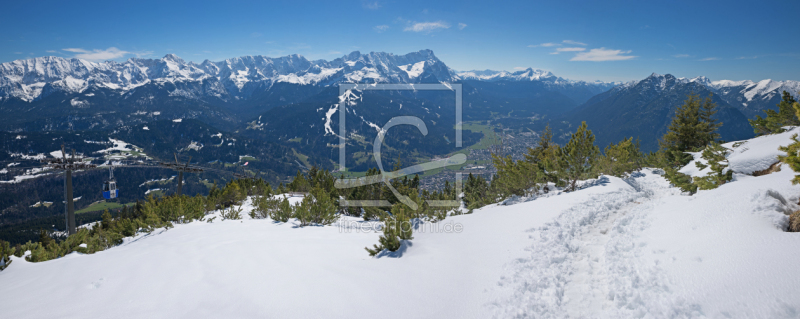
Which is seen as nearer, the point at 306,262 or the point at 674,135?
the point at 306,262

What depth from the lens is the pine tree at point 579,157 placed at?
1744 cm

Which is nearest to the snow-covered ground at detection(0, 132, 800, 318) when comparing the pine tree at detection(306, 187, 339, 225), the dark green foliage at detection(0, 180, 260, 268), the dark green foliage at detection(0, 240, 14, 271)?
the dark green foliage at detection(0, 240, 14, 271)

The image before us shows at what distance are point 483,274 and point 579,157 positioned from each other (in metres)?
13.8

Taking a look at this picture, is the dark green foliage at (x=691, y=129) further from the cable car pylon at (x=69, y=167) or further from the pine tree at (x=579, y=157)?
the cable car pylon at (x=69, y=167)

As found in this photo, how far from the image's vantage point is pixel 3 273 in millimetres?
8898

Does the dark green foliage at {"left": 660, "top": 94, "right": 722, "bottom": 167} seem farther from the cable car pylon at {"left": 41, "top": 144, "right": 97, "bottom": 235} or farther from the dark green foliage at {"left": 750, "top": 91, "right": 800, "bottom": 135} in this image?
the cable car pylon at {"left": 41, "top": 144, "right": 97, "bottom": 235}

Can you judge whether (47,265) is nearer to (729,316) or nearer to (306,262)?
(306,262)

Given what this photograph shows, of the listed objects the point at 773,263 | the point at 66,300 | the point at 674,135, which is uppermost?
the point at 674,135

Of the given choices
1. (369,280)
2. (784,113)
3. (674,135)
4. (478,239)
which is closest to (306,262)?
(369,280)

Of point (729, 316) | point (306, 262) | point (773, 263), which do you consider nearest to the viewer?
point (729, 316)

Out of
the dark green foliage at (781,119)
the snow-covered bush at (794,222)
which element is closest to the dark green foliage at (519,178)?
the snow-covered bush at (794,222)

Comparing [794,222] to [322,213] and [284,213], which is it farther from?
[284,213]

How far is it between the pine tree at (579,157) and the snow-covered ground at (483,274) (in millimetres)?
7886

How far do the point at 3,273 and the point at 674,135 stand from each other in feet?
152
